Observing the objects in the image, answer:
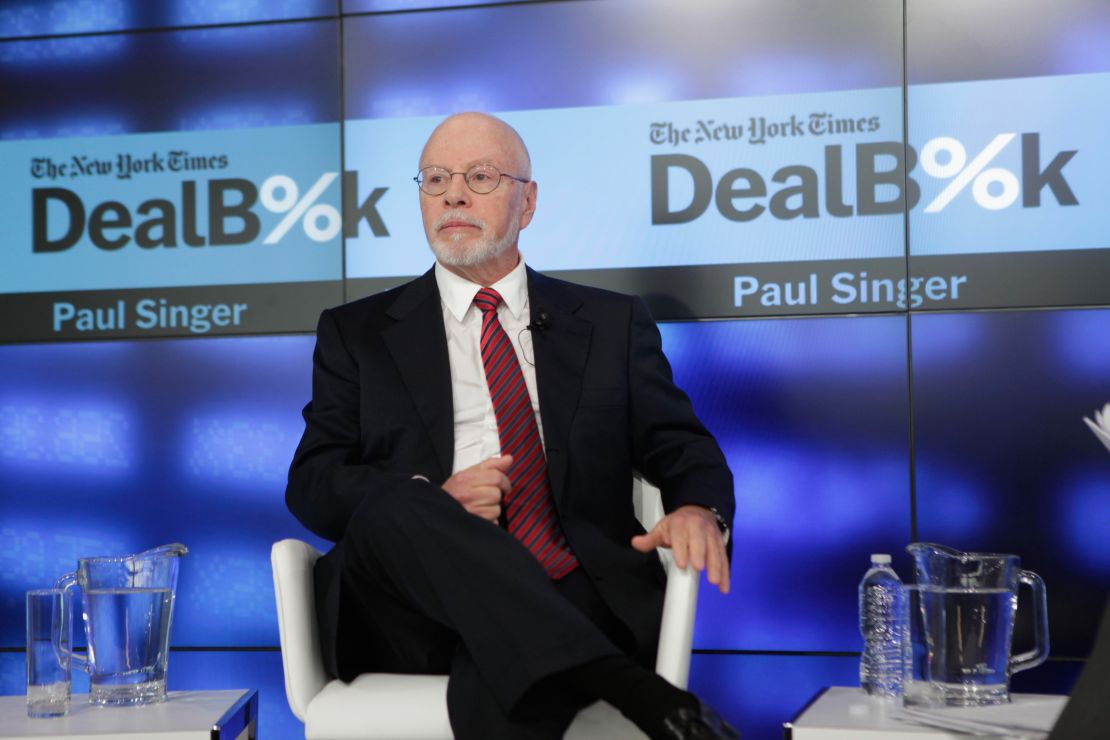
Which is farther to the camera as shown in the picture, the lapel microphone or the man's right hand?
the lapel microphone

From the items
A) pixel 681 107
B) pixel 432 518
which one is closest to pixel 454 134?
pixel 681 107

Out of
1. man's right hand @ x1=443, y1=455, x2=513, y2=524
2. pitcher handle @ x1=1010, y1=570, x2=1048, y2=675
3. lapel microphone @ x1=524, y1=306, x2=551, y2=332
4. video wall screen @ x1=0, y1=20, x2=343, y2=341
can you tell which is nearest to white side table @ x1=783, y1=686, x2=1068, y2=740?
pitcher handle @ x1=1010, y1=570, x2=1048, y2=675

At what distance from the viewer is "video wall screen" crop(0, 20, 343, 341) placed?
3.75 meters

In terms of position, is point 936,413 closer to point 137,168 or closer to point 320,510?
point 320,510

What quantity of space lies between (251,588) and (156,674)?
1.06 meters

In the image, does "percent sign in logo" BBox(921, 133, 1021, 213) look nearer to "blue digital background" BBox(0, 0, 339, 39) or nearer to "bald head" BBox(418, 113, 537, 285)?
"bald head" BBox(418, 113, 537, 285)

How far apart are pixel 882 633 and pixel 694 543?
64 centimetres

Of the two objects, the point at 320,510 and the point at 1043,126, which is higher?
the point at 1043,126

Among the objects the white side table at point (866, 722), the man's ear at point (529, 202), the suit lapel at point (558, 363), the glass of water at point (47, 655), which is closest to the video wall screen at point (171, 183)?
the man's ear at point (529, 202)

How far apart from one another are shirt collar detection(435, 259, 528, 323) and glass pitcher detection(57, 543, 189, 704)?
86 cm

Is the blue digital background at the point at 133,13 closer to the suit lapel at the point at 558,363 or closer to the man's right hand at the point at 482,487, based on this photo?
the suit lapel at the point at 558,363

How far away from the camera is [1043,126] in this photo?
11.2ft

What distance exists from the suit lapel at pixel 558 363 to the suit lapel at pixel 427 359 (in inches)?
8.2

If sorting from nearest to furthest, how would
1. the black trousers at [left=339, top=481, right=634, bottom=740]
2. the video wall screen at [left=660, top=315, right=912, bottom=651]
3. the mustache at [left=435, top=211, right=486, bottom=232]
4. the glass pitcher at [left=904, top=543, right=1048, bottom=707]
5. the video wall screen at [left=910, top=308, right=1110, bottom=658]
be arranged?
the black trousers at [left=339, top=481, right=634, bottom=740], the glass pitcher at [left=904, top=543, right=1048, bottom=707], the mustache at [left=435, top=211, right=486, bottom=232], the video wall screen at [left=910, top=308, right=1110, bottom=658], the video wall screen at [left=660, top=315, right=912, bottom=651]
